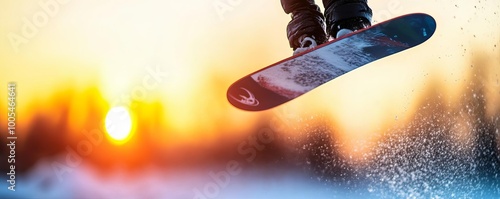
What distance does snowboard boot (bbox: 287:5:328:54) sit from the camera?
2.99m

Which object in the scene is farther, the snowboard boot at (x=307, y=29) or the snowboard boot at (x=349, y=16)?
the snowboard boot at (x=307, y=29)

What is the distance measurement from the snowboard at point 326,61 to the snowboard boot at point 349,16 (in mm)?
80

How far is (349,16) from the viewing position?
2826 mm

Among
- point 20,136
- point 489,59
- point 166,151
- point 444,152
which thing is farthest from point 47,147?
point 444,152

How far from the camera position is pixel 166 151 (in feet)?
36.8

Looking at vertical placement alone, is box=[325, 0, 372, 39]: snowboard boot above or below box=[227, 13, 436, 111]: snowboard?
above

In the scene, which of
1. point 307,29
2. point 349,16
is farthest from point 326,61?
point 349,16

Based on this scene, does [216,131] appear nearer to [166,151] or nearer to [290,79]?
[166,151]

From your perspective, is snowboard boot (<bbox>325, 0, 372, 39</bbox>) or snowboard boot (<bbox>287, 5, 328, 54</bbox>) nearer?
snowboard boot (<bbox>325, 0, 372, 39</bbox>)

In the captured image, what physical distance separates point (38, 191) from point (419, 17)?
8.05 metres

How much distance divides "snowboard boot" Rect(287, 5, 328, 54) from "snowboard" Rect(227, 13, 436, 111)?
100 millimetres

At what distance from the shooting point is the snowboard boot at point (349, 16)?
283cm

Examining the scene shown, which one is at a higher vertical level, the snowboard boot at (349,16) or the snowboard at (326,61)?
the snowboard boot at (349,16)

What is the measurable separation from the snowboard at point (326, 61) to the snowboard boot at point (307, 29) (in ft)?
0.33
